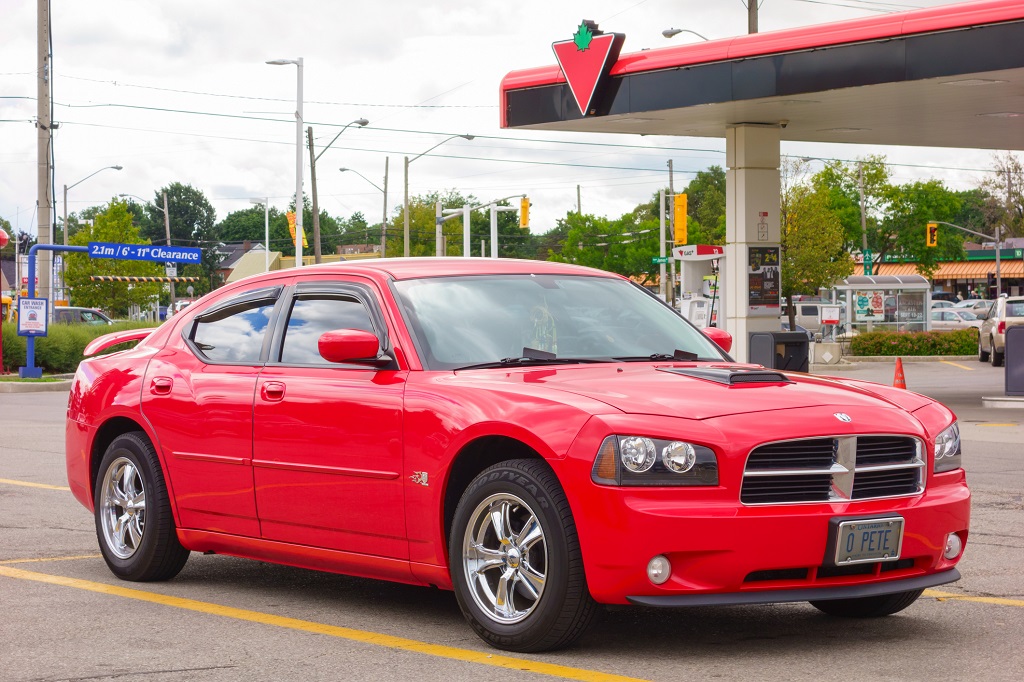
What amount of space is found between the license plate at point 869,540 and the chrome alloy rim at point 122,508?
12.5 feet

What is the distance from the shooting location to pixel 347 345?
6.05 meters

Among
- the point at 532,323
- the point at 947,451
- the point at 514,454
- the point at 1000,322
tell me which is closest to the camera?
the point at 514,454

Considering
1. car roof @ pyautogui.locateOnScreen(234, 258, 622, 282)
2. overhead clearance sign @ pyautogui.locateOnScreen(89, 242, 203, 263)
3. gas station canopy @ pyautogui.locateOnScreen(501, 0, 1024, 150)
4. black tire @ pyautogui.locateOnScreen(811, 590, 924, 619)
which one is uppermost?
gas station canopy @ pyautogui.locateOnScreen(501, 0, 1024, 150)

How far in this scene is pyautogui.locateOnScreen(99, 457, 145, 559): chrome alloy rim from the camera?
24.4 ft

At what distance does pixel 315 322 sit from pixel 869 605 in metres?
2.90

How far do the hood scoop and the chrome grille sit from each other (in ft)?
1.73

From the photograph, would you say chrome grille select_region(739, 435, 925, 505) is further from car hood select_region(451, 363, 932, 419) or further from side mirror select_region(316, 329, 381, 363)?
side mirror select_region(316, 329, 381, 363)

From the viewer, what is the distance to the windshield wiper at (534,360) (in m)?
6.10

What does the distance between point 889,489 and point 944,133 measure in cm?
2128

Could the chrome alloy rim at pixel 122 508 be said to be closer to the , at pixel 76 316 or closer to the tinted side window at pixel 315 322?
the tinted side window at pixel 315 322

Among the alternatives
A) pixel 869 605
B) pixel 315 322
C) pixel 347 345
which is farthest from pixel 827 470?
pixel 315 322

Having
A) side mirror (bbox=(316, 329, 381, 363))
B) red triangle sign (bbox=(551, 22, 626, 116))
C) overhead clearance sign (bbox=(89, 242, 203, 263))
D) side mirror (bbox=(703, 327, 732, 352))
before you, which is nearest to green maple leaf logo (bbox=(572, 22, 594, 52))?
red triangle sign (bbox=(551, 22, 626, 116))

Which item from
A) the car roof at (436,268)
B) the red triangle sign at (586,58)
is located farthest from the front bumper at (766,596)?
the red triangle sign at (586,58)

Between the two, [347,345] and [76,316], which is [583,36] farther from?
[76,316]
